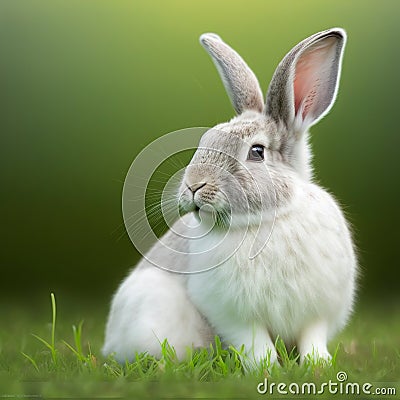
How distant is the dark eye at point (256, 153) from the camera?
382 centimetres

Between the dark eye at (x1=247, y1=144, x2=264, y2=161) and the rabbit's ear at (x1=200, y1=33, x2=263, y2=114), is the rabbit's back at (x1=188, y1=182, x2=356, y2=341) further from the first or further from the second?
the rabbit's ear at (x1=200, y1=33, x2=263, y2=114)

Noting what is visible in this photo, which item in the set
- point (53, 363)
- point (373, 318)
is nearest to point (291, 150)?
point (53, 363)

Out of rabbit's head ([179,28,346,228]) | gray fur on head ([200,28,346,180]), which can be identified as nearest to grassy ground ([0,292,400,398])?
rabbit's head ([179,28,346,228])

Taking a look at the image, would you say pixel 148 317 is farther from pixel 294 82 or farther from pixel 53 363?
pixel 294 82

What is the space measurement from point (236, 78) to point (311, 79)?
37cm

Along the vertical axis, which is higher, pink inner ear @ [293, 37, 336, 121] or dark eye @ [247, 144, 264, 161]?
pink inner ear @ [293, 37, 336, 121]

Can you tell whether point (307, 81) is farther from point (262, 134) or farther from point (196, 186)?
point (196, 186)

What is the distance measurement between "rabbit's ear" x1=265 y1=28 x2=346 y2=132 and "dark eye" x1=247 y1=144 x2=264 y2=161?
7.5 inches

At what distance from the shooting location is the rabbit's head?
369 cm

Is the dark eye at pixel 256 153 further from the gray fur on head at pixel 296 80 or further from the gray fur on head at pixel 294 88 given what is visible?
the gray fur on head at pixel 296 80

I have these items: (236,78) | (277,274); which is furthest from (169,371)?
(236,78)

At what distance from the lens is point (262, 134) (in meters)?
3.85

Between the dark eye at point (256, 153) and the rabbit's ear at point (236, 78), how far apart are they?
340 mm

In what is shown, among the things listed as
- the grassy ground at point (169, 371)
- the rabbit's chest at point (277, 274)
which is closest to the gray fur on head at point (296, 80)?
the rabbit's chest at point (277, 274)
